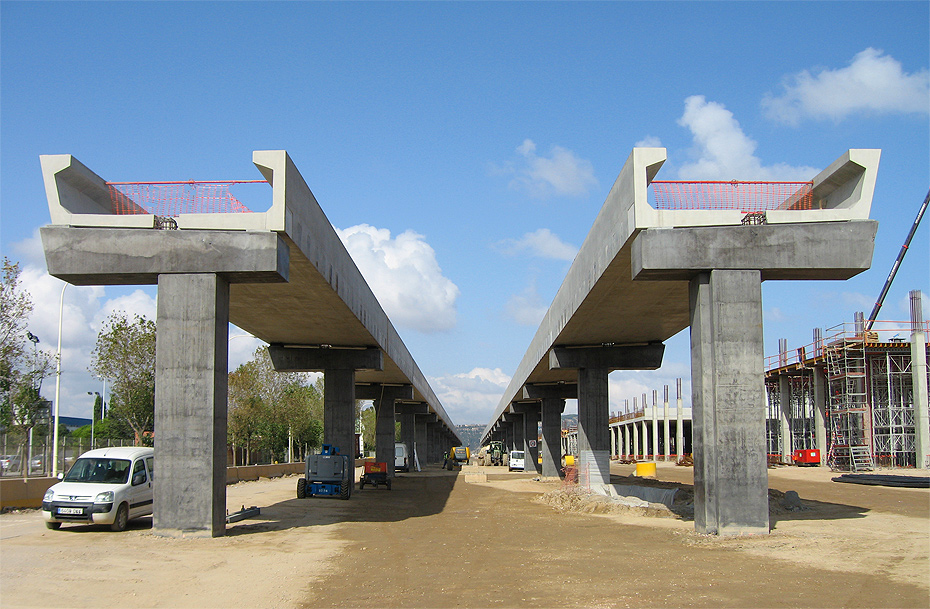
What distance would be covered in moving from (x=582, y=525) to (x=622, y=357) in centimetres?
1564

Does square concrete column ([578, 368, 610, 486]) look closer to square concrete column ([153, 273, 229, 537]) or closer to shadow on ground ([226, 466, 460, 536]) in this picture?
shadow on ground ([226, 466, 460, 536])

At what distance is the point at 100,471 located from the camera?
722 inches

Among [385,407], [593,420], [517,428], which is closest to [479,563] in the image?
[593,420]

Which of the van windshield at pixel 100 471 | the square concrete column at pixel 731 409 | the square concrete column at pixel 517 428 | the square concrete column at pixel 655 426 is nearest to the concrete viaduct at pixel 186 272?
the van windshield at pixel 100 471

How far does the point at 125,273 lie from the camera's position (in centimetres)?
1702

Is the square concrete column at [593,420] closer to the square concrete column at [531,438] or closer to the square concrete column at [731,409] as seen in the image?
the square concrete column at [731,409]

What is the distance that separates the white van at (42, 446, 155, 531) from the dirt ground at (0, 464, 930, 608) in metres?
0.45

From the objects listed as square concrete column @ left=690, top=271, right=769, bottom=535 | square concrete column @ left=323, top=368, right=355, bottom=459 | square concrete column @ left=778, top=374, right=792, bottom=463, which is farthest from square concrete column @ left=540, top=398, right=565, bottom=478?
square concrete column @ left=690, top=271, right=769, bottom=535

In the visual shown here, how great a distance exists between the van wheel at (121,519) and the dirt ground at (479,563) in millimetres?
311

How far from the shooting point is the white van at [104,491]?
17.2 meters

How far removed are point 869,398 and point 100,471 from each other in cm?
4473

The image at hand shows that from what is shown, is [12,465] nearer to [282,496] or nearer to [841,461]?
[282,496]

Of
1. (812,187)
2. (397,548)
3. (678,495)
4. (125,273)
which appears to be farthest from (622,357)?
(125,273)

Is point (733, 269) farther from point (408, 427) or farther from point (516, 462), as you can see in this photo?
point (408, 427)
